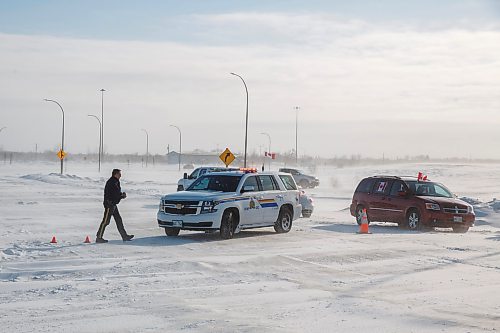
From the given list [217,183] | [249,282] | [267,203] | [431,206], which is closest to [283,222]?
[267,203]

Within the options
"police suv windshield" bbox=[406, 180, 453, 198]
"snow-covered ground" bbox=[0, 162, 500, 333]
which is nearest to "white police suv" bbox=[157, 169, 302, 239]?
"snow-covered ground" bbox=[0, 162, 500, 333]

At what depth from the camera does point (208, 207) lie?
1934 centimetres

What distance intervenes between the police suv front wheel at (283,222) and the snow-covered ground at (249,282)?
1.49 feet

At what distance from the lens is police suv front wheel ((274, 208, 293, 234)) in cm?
2189

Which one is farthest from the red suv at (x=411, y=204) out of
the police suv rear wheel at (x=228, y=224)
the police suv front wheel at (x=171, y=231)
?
the police suv front wheel at (x=171, y=231)

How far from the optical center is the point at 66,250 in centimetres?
1669

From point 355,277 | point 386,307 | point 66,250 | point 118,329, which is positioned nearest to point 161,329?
point 118,329

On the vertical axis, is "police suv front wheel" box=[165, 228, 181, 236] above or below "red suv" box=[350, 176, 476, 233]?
below

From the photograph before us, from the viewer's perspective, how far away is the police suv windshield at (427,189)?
989 inches

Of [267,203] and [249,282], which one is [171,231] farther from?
[249,282]

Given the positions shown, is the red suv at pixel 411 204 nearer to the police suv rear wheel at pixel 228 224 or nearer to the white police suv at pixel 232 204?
the white police suv at pixel 232 204

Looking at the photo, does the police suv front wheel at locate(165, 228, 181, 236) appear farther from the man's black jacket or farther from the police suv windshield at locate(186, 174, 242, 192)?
the man's black jacket

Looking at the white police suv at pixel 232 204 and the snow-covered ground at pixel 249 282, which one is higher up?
the white police suv at pixel 232 204

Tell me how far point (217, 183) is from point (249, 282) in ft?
27.0
